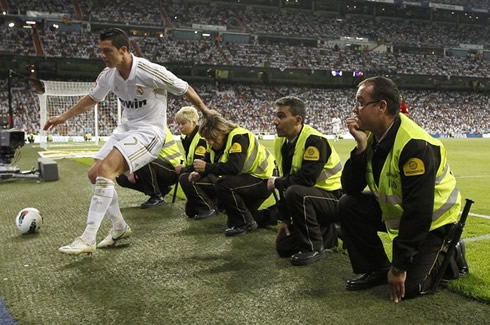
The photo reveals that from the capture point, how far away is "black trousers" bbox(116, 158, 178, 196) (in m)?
7.08

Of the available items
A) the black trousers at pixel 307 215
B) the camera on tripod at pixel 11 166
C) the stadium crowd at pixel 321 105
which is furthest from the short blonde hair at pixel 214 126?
the stadium crowd at pixel 321 105

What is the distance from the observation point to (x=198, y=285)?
351 centimetres

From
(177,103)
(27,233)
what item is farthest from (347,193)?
(177,103)

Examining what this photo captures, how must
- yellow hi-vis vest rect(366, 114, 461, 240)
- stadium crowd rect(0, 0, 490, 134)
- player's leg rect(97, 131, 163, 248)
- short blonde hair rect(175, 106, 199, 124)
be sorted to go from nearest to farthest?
yellow hi-vis vest rect(366, 114, 461, 240)
player's leg rect(97, 131, 163, 248)
short blonde hair rect(175, 106, 199, 124)
stadium crowd rect(0, 0, 490, 134)

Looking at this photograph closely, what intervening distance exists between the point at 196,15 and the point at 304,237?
44882 millimetres

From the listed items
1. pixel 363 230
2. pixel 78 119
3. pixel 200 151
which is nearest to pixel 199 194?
pixel 200 151

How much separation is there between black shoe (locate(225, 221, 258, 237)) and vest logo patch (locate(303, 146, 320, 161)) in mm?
1401

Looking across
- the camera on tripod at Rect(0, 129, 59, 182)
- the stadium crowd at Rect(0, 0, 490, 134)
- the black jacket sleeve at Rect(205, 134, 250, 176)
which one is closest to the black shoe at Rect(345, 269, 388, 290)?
the black jacket sleeve at Rect(205, 134, 250, 176)

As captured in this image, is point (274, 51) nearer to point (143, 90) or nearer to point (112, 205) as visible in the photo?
point (143, 90)

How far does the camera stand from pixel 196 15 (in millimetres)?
46156

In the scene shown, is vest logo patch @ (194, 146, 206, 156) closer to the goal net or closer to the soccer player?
the soccer player

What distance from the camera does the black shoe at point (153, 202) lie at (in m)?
7.01

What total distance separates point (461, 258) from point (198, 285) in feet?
6.18

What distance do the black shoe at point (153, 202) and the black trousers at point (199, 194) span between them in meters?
0.99
